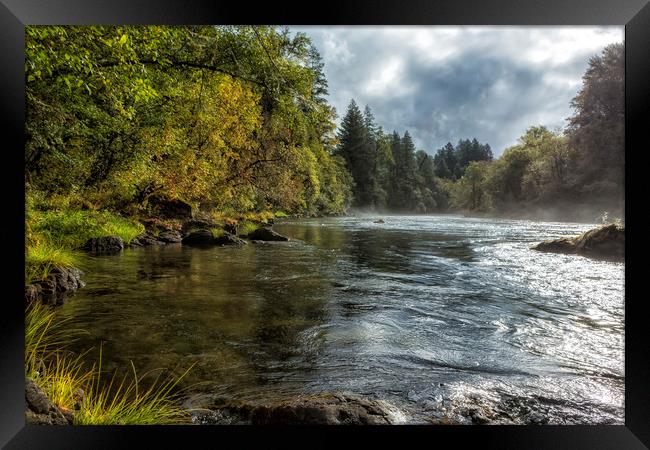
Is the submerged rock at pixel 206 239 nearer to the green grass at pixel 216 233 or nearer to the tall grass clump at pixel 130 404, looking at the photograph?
the green grass at pixel 216 233

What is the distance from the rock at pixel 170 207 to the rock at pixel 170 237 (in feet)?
3.65

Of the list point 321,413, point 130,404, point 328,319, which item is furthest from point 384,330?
point 130,404

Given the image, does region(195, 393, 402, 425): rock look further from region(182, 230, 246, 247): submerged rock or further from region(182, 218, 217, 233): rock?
region(182, 218, 217, 233): rock

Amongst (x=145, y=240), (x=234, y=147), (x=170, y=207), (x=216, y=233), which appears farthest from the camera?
(x=234, y=147)

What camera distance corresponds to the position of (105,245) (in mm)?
9336

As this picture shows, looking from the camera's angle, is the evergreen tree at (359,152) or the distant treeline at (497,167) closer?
the distant treeline at (497,167)

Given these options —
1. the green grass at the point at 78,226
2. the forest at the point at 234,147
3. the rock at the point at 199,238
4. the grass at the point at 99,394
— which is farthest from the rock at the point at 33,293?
the rock at the point at 199,238

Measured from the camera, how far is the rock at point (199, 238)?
12047mm

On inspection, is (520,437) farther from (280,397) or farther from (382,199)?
(382,199)

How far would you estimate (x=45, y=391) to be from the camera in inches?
102

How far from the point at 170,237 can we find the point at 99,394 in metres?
9.72

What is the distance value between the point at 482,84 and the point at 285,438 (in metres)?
5.96

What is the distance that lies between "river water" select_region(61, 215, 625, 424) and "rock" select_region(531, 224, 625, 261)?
0.40 metres

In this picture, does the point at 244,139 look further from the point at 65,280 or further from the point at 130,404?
the point at 130,404
